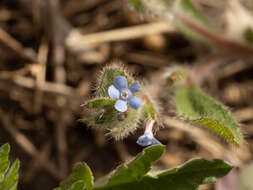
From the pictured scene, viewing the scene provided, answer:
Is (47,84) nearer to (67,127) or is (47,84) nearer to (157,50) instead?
(67,127)

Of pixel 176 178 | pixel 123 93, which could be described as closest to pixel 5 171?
pixel 123 93

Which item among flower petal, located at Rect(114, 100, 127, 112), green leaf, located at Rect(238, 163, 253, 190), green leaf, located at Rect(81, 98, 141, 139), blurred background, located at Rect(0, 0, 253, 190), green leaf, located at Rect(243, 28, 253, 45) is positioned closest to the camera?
flower petal, located at Rect(114, 100, 127, 112)

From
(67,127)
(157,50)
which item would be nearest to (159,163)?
(67,127)

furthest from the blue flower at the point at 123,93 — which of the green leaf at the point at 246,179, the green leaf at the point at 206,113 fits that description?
the green leaf at the point at 246,179

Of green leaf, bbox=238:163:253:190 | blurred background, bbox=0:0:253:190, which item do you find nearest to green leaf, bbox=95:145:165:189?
→ blurred background, bbox=0:0:253:190

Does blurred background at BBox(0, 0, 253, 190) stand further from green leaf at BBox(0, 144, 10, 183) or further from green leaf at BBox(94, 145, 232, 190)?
green leaf at BBox(0, 144, 10, 183)

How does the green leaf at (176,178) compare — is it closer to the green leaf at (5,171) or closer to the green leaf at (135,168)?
the green leaf at (135,168)
